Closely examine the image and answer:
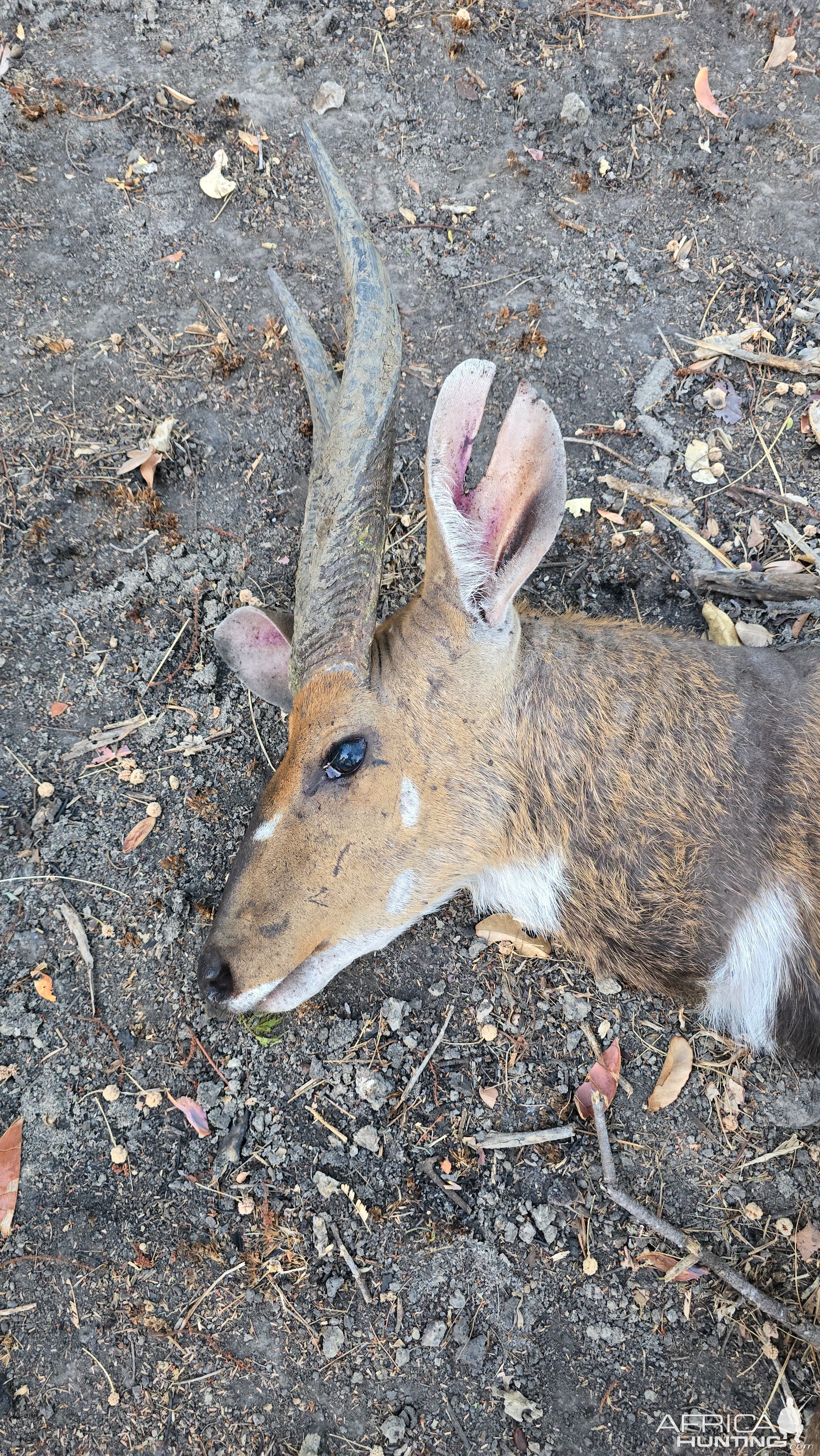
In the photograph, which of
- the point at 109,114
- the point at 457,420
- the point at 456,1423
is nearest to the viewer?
the point at 457,420

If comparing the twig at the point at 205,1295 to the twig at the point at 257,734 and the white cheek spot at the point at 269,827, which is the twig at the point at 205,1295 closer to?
the white cheek spot at the point at 269,827

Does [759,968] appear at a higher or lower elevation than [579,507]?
lower

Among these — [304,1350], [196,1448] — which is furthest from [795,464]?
[196,1448]

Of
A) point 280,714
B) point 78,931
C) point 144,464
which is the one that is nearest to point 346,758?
point 280,714

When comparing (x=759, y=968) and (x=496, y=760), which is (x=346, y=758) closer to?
(x=496, y=760)

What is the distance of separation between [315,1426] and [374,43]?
23.5 feet

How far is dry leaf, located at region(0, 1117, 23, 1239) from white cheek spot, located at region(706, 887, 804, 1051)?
3.04 meters

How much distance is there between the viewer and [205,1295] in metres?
3.55

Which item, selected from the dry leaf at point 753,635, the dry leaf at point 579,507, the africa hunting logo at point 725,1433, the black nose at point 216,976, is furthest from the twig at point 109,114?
the africa hunting logo at point 725,1433

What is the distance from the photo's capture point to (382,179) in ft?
16.3

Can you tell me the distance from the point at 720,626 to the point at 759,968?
178 centimetres

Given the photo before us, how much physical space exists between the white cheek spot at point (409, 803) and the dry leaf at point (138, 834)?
67.9 inches

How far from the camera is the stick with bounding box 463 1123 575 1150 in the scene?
3.70 meters

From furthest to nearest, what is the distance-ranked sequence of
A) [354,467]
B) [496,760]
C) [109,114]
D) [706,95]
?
[109,114]
[706,95]
[496,760]
[354,467]
